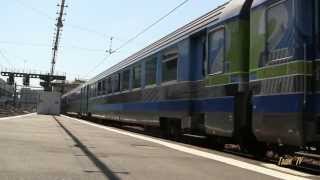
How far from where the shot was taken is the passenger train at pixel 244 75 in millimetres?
10734

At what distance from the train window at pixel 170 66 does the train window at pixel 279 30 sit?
24.0ft

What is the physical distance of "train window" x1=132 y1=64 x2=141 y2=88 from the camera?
2557cm

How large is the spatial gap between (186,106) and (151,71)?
5499 mm

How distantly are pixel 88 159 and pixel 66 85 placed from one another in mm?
115238

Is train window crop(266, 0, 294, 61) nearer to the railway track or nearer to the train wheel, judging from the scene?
the railway track

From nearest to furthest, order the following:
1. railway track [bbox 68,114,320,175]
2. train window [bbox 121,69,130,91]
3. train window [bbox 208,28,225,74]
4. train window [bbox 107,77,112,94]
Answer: railway track [bbox 68,114,320,175], train window [bbox 208,28,225,74], train window [bbox 121,69,130,91], train window [bbox 107,77,112,94]

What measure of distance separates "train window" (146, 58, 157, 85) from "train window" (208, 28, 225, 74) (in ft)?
22.2

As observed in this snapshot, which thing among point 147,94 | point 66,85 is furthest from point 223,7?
point 66,85

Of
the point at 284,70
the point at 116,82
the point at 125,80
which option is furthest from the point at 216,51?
the point at 116,82

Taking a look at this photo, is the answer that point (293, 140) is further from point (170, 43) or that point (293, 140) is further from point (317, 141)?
point (170, 43)

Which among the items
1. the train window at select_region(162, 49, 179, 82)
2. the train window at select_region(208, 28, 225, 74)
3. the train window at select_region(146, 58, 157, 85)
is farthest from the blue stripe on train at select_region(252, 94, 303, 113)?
the train window at select_region(146, 58, 157, 85)

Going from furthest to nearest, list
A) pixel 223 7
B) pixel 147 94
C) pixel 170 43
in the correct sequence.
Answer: pixel 147 94, pixel 170 43, pixel 223 7

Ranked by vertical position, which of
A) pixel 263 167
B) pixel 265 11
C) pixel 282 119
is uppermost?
pixel 265 11

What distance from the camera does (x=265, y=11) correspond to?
1220 cm
